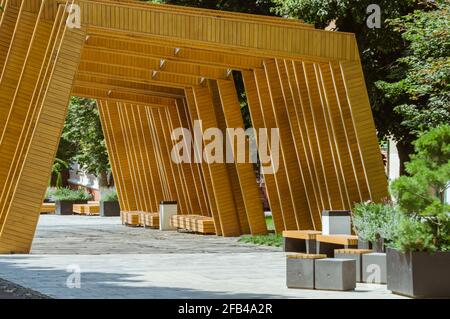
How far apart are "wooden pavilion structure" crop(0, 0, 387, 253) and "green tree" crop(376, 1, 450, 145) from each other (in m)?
1.90

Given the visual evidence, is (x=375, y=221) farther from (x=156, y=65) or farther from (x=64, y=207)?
(x=64, y=207)

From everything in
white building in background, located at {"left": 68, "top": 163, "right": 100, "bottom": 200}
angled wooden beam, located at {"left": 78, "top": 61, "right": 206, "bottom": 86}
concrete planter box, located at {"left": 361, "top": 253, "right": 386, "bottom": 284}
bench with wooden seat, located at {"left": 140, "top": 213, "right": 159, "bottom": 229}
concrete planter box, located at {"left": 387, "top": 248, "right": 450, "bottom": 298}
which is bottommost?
concrete planter box, located at {"left": 387, "top": 248, "right": 450, "bottom": 298}

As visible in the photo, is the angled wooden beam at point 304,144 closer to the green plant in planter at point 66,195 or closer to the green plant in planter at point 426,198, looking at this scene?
the green plant in planter at point 426,198

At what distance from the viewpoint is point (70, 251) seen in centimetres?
2255

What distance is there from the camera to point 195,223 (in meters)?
31.1

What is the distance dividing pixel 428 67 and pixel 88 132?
91.9 feet

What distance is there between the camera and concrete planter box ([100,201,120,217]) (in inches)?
2028

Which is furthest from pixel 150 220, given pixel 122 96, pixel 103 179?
pixel 103 179

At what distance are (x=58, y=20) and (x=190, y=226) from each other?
11309mm

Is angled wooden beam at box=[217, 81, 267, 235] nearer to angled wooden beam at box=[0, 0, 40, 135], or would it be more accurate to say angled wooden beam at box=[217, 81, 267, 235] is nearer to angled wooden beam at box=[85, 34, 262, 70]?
angled wooden beam at box=[85, 34, 262, 70]

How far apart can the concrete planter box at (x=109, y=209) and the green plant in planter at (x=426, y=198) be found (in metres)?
38.2

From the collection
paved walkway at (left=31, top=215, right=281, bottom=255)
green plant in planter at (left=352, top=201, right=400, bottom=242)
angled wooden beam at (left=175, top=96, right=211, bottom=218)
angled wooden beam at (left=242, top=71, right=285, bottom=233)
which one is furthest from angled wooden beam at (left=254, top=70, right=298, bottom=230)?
green plant in planter at (left=352, top=201, right=400, bottom=242)

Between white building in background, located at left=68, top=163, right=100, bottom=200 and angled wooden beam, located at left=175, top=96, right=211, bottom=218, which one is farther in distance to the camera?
white building in background, located at left=68, top=163, right=100, bottom=200
